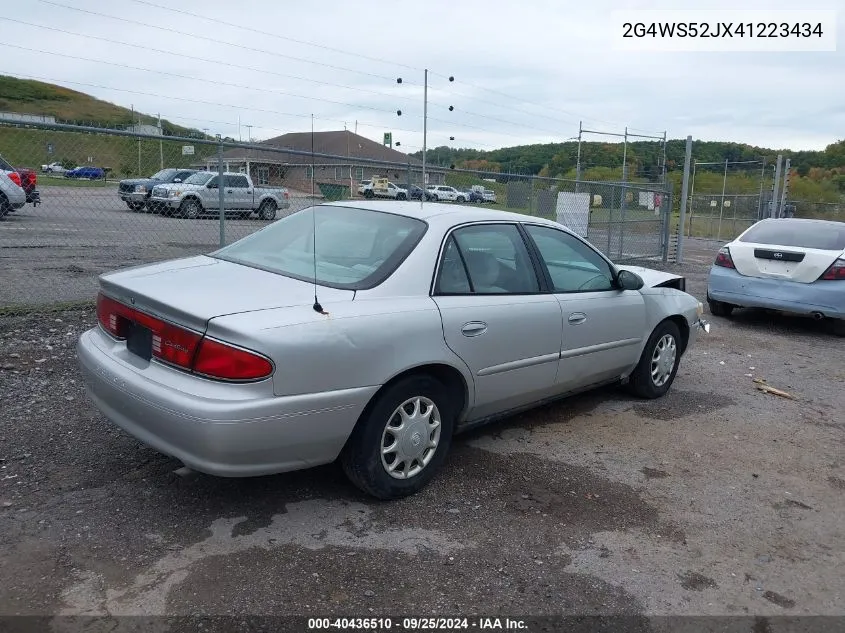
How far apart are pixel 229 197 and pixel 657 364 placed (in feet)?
19.1

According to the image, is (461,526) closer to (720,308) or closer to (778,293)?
(778,293)

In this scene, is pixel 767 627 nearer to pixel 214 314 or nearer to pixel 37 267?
pixel 214 314

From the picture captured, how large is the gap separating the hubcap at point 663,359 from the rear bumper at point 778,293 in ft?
11.5

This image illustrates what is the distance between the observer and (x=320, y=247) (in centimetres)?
409

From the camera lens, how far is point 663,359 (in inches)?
224

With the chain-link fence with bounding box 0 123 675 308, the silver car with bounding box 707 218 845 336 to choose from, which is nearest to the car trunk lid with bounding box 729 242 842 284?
the silver car with bounding box 707 218 845 336

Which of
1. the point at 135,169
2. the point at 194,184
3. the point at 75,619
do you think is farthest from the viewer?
the point at 194,184

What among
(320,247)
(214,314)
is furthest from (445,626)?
(320,247)

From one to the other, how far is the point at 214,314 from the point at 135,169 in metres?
5.31

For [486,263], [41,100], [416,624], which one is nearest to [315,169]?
[486,263]

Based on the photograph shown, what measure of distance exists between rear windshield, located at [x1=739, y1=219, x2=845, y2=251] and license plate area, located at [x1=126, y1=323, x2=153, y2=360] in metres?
7.99

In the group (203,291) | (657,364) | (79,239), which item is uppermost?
(203,291)

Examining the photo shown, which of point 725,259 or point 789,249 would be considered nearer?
point 789,249

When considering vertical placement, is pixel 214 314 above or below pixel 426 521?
above
